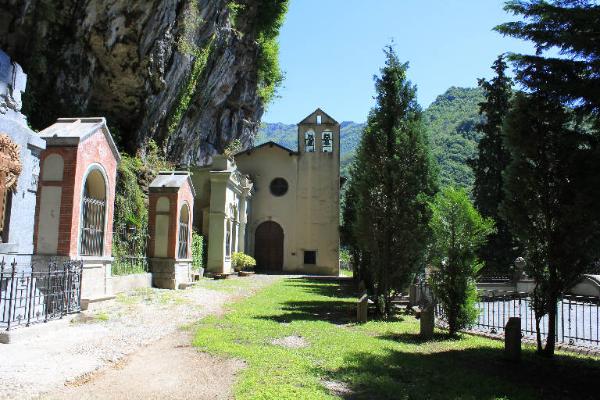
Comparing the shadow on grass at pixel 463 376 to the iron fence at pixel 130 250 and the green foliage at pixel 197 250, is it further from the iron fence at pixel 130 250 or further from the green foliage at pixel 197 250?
the green foliage at pixel 197 250

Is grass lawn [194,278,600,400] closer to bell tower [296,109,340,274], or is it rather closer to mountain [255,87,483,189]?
bell tower [296,109,340,274]

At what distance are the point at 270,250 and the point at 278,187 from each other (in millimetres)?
4715

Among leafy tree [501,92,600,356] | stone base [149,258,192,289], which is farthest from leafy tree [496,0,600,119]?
stone base [149,258,192,289]

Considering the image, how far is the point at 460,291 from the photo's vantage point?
32.6 ft

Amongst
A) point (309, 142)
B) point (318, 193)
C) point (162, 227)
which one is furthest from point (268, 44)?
point (162, 227)

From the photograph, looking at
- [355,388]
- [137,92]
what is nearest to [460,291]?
[355,388]

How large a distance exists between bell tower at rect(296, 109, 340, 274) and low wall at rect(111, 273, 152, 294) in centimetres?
1861

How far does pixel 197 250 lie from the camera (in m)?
22.3

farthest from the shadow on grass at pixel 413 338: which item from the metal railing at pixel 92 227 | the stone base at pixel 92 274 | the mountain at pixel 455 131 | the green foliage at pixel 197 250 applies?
the mountain at pixel 455 131

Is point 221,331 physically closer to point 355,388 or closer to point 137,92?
point 355,388

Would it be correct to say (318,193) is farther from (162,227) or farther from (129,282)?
(129,282)

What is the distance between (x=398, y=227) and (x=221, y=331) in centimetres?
590

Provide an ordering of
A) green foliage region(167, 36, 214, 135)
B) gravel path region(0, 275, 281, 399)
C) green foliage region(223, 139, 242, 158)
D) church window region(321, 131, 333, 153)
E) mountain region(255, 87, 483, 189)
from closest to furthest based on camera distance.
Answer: gravel path region(0, 275, 281, 399)
green foliage region(167, 36, 214, 135)
green foliage region(223, 139, 242, 158)
church window region(321, 131, 333, 153)
mountain region(255, 87, 483, 189)

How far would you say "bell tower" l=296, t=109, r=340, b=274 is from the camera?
33188 mm
